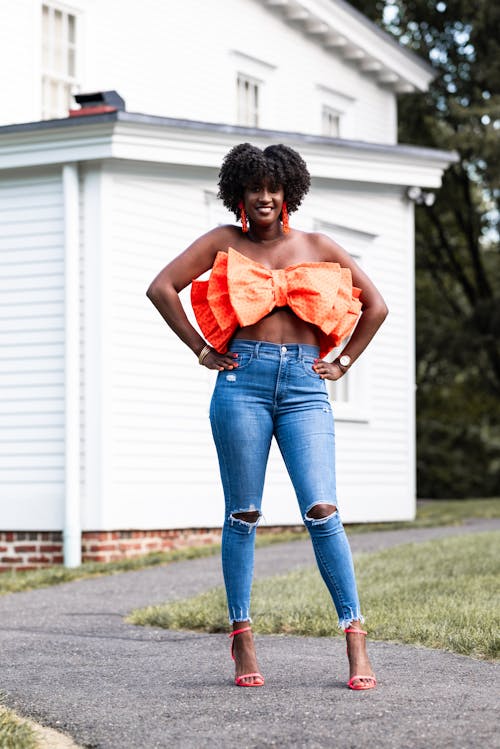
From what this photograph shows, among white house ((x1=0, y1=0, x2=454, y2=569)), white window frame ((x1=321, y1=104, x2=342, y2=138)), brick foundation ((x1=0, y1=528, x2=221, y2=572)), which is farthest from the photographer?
white window frame ((x1=321, y1=104, x2=342, y2=138))

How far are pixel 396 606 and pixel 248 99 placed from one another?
407 inches

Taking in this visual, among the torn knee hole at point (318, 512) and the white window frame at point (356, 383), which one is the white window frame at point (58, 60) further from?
the torn knee hole at point (318, 512)

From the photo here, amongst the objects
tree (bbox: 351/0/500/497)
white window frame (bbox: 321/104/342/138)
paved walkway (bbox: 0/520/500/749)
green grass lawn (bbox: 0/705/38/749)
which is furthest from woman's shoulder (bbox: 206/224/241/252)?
tree (bbox: 351/0/500/497)

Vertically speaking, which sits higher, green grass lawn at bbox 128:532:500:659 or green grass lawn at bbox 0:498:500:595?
green grass lawn at bbox 128:532:500:659

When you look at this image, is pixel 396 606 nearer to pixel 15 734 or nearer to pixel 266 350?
pixel 266 350

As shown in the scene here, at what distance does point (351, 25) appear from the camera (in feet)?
56.1

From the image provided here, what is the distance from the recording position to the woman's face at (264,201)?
4848 mm

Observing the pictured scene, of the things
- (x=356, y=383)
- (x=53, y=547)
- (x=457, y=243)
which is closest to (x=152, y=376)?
(x=53, y=547)

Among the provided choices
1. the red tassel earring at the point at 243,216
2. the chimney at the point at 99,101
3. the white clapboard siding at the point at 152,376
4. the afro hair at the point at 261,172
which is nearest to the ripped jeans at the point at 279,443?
the red tassel earring at the point at 243,216

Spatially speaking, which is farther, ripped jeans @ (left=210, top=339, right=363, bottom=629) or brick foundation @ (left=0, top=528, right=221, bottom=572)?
brick foundation @ (left=0, top=528, right=221, bottom=572)

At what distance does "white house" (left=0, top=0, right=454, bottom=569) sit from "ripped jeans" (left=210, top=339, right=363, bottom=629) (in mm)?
6380

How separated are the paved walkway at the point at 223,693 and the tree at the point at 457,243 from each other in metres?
15.0

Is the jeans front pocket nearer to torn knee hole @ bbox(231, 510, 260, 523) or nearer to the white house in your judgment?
torn knee hole @ bbox(231, 510, 260, 523)

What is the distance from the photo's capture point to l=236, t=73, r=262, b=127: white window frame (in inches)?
625
